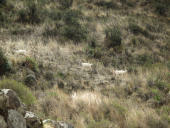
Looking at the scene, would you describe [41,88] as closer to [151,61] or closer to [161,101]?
[161,101]

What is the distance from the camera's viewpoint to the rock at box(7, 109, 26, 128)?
263 cm

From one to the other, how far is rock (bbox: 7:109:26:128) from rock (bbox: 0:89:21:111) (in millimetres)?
88

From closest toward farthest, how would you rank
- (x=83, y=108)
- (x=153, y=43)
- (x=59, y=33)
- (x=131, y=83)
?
(x=83, y=108)
(x=131, y=83)
(x=59, y=33)
(x=153, y=43)

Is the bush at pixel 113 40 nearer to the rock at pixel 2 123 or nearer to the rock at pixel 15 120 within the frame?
the rock at pixel 15 120

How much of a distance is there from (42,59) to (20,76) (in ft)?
6.72

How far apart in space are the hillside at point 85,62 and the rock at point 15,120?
150 cm

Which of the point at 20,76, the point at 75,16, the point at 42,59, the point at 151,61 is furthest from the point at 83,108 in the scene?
the point at 75,16

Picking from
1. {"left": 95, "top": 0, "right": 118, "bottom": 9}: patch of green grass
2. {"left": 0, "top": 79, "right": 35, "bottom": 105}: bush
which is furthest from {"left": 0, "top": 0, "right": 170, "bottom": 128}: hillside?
{"left": 95, "top": 0, "right": 118, "bottom": 9}: patch of green grass

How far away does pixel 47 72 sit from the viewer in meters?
7.66

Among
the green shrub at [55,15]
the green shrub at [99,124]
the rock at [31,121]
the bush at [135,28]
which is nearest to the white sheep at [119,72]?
the green shrub at [99,124]

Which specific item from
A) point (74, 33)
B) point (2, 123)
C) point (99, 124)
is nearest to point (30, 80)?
point (99, 124)

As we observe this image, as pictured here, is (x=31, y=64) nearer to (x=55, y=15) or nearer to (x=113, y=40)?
(x=113, y=40)

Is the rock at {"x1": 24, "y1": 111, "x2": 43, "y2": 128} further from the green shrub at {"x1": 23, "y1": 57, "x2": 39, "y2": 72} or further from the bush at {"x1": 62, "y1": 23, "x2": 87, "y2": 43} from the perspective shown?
the bush at {"x1": 62, "y1": 23, "x2": 87, "y2": 43}

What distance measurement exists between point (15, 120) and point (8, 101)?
268mm
